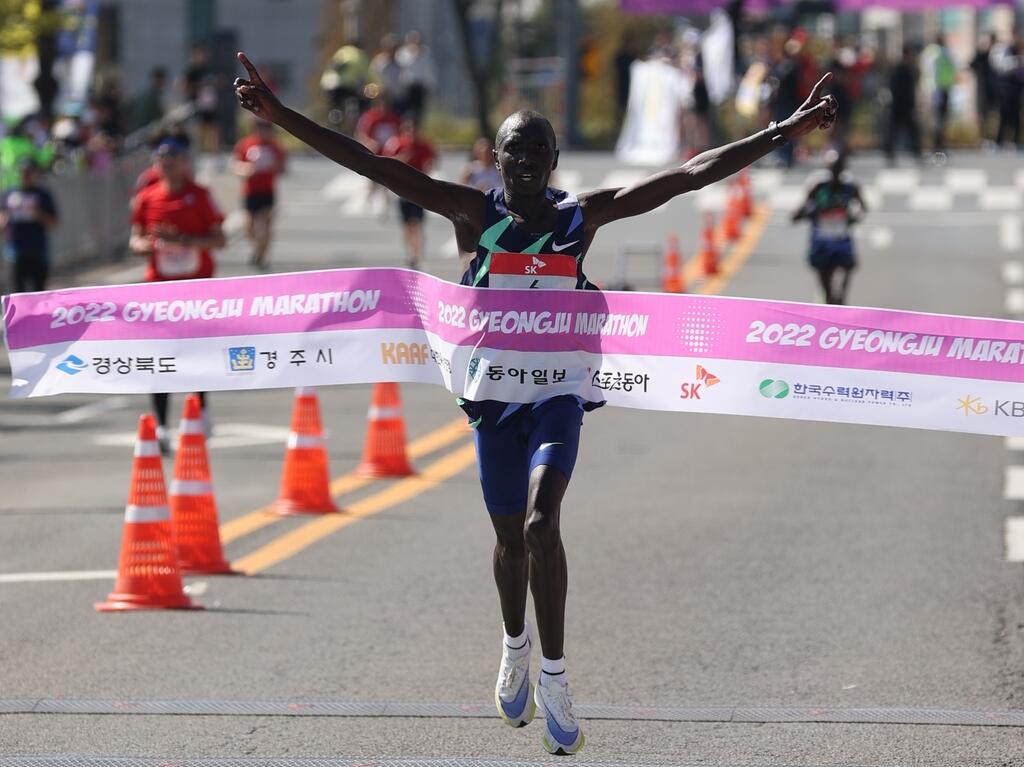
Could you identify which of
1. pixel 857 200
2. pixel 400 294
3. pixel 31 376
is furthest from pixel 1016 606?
pixel 857 200

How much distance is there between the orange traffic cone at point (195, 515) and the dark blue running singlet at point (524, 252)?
12.8 feet

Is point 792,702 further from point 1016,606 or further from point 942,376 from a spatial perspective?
point 1016,606

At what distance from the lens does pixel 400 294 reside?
26.1 feet

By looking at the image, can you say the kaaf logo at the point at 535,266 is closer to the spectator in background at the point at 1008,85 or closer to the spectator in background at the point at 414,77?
the spectator in background at the point at 414,77

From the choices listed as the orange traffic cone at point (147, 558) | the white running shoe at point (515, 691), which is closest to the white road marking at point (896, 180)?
the orange traffic cone at point (147, 558)

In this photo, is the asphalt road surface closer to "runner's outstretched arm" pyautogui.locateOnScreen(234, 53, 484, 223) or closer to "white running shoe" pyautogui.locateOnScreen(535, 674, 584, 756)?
"white running shoe" pyautogui.locateOnScreen(535, 674, 584, 756)

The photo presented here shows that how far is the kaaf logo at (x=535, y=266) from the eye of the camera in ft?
24.0

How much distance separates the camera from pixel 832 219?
71.9 ft

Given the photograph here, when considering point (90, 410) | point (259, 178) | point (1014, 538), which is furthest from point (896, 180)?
point (1014, 538)

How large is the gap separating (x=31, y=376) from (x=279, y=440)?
8.52m

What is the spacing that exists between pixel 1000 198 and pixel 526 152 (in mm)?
30652

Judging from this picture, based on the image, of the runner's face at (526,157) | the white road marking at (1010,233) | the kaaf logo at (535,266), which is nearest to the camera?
the runner's face at (526,157)

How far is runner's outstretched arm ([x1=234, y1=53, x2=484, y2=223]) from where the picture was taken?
7297mm

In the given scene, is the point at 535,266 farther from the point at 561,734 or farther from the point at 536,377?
the point at 561,734
